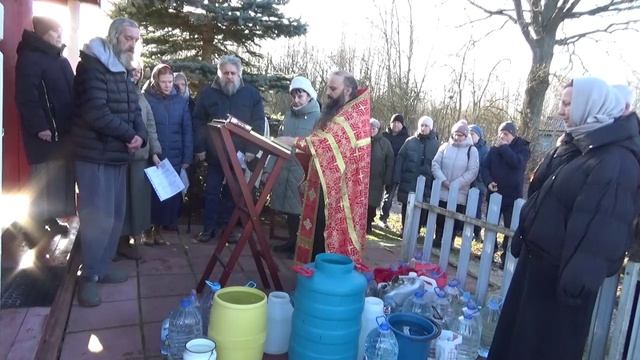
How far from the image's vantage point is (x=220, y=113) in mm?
4910

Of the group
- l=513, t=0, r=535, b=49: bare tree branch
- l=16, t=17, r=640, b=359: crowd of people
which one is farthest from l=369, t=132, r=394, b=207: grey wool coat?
l=513, t=0, r=535, b=49: bare tree branch

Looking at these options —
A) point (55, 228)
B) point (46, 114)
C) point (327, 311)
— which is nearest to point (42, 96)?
point (46, 114)

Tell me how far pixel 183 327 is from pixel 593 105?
2431mm

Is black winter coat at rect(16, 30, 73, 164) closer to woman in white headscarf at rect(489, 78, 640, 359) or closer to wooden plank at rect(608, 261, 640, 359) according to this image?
woman in white headscarf at rect(489, 78, 640, 359)

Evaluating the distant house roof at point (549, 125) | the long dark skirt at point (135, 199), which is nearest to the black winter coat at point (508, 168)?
the long dark skirt at point (135, 199)

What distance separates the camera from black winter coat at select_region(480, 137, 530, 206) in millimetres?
5645

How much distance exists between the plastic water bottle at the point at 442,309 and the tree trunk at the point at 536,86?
31.3 feet

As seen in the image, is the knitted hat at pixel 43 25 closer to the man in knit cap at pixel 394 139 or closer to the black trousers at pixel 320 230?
the black trousers at pixel 320 230

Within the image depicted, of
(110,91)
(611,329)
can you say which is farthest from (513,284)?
(110,91)

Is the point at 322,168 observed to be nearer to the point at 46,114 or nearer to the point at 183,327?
the point at 183,327

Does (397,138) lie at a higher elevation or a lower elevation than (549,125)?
lower

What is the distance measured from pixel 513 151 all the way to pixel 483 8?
11318mm

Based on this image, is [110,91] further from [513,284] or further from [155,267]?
[513,284]

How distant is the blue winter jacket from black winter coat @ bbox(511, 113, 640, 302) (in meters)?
3.49
